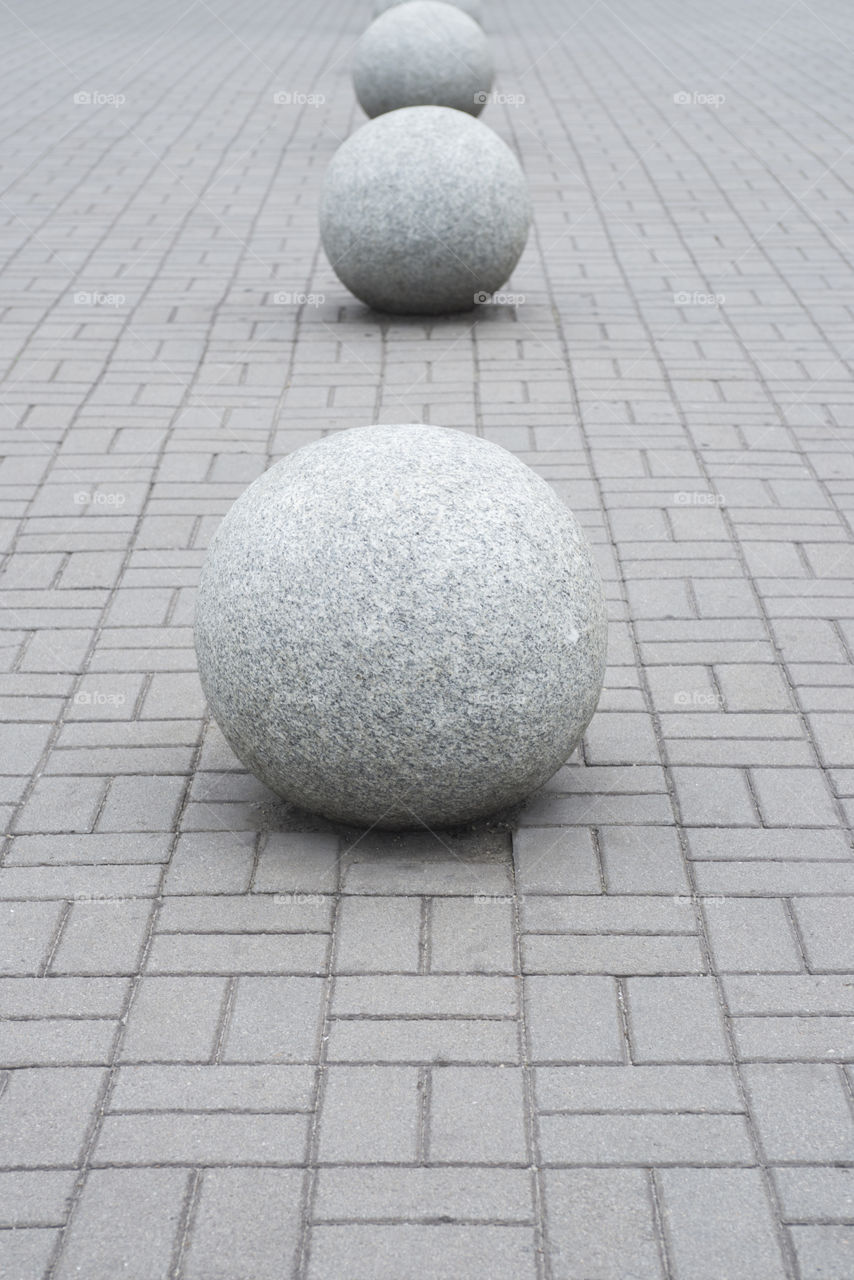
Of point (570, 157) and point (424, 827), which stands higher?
point (424, 827)

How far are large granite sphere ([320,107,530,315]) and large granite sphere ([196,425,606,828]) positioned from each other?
460 centimetres

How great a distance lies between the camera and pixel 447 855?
4145 mm

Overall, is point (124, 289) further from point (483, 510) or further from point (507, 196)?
point (483, 510)

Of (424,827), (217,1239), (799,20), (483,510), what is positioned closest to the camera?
(217,1239)

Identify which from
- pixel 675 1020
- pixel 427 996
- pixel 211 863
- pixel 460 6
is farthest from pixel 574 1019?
pixel 460 6

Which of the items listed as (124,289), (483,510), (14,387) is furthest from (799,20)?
(483,510)

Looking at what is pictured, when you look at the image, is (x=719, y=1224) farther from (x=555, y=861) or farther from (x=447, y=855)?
(x=447, y=855)

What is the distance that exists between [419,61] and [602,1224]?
1177cm

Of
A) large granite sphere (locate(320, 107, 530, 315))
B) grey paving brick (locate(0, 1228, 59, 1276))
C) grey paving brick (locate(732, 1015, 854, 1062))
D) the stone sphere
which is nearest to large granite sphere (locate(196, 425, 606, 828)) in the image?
grey paving brick (locate(732, 1015, 854, 1062))

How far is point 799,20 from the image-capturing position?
2198 cm

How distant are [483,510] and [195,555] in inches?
95.2

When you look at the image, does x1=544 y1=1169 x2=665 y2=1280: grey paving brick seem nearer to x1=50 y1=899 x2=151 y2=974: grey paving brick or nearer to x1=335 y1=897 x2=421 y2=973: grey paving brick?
x1=335 y1=897 x2=421 y2=973: grey paving brick

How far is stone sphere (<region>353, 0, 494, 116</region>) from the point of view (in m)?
12.8

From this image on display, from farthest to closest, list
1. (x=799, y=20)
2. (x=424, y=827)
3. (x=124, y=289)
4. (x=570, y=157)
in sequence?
(x=799, y=20), (x=570, y=157), (x=124, y=289), (x=424, y=827)
